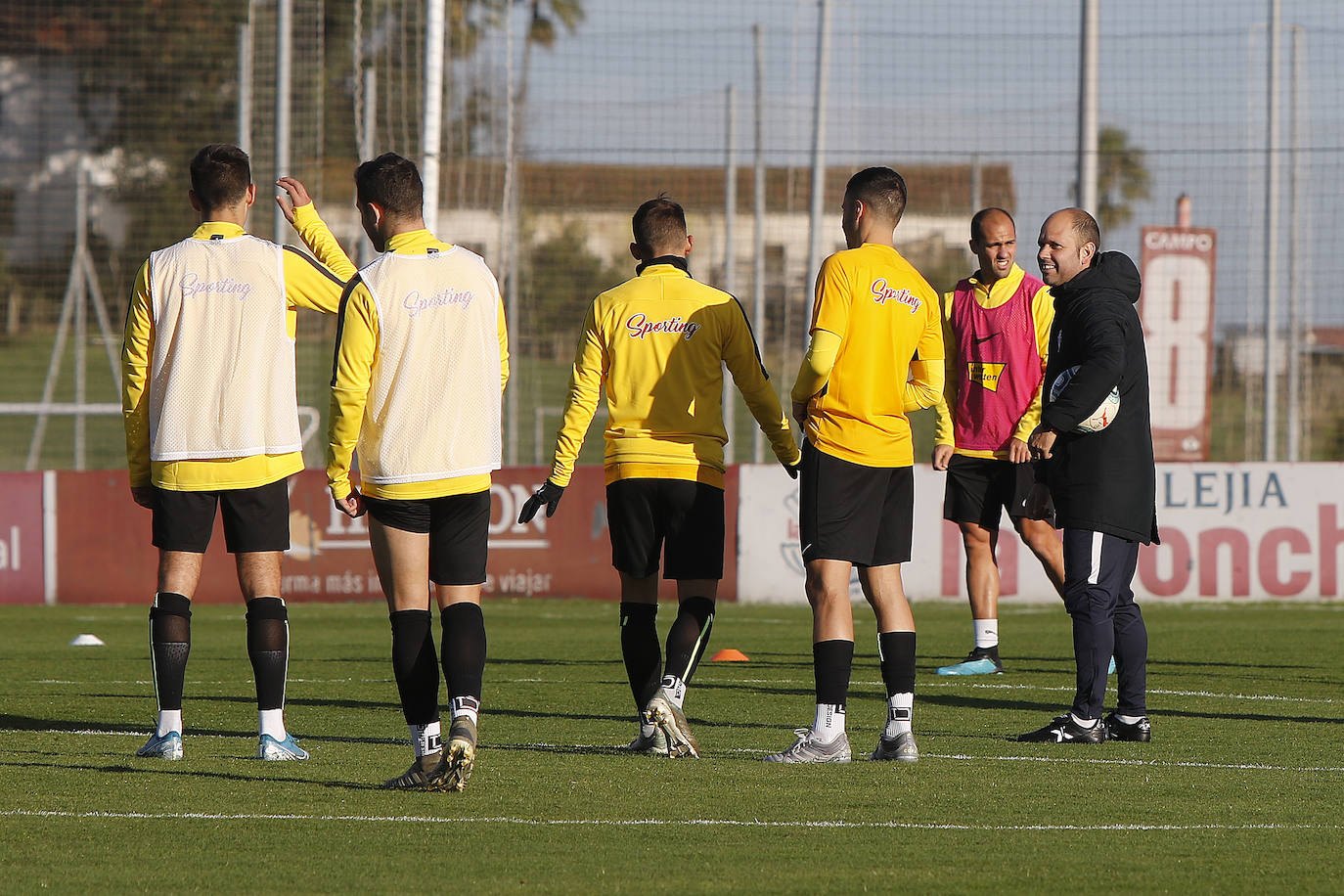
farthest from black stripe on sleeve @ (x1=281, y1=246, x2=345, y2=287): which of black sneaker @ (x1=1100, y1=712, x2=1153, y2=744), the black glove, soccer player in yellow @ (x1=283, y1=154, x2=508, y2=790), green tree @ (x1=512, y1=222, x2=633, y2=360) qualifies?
green tree @ (x1=512, y1=222, x2=633, y2=360)

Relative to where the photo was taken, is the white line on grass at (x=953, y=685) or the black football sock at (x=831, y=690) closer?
the black football sock at (x=831, y=690)

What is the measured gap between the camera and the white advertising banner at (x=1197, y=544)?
14.5 metres

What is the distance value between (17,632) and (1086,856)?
30.9ft

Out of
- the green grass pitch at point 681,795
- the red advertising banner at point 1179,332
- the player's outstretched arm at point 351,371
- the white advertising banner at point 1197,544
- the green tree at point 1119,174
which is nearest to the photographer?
the green grass pitch at point 681,795

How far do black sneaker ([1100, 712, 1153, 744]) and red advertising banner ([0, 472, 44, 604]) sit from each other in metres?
10.3

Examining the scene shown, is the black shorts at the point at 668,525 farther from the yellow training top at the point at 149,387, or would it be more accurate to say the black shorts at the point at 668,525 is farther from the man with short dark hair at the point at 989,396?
the man with short dark hair at the point at 989,396

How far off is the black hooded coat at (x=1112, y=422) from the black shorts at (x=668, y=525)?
52.2 inches

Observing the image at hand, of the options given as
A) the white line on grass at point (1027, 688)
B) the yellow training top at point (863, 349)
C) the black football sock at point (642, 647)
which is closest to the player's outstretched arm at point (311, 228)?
the black football sock at point (642, 647)

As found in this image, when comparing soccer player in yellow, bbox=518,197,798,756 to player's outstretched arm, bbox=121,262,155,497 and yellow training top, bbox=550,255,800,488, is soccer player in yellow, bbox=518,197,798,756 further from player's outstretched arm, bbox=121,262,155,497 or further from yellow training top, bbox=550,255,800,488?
player's outstretched arm, bbox=121,262,155,497

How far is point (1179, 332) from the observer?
53.5 feet

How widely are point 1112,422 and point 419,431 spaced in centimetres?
275

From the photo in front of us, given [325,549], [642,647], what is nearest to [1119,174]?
[325,549]

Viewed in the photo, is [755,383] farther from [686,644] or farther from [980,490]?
[980,490]

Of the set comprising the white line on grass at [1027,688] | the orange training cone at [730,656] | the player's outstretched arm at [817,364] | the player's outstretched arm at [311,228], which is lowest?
the orange training cone at [730,656]
